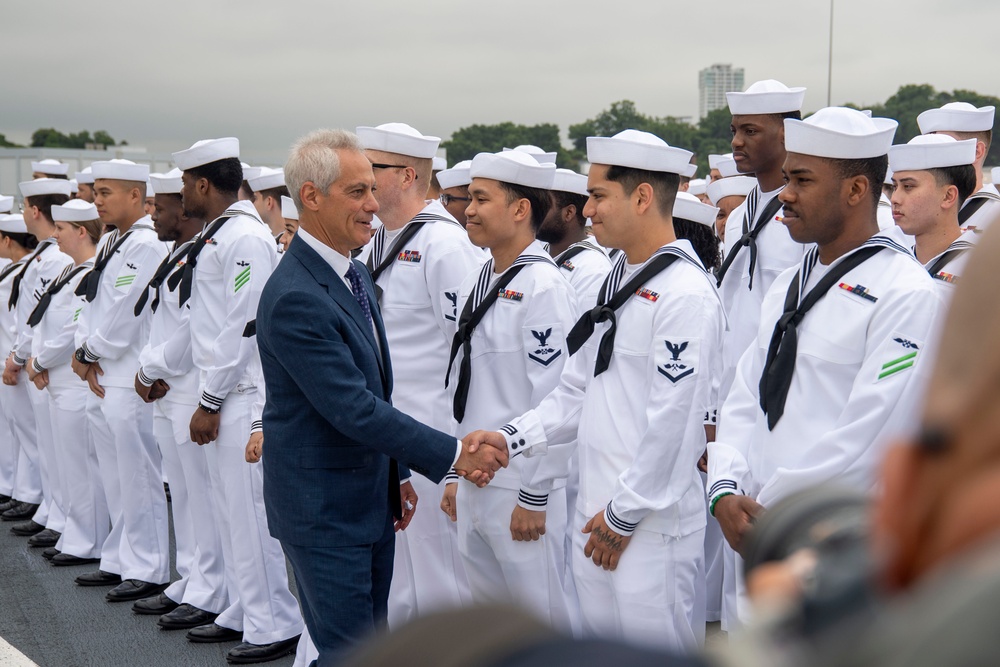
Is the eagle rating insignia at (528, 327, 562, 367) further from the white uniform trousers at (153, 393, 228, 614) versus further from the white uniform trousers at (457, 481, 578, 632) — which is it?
the white uniform trousers at (153, 393, 228, 614)

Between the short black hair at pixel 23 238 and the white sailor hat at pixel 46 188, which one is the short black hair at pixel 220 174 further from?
the short black hair at pixel 23 238

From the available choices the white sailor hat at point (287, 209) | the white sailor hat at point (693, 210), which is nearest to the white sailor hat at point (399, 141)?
the white sailor hat at point (693, 210)

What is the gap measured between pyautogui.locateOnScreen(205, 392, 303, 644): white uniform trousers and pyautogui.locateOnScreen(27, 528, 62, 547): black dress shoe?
2.72m

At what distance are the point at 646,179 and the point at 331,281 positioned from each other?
1.29 meters

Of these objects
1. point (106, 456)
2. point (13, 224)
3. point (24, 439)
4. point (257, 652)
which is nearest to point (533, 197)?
point (257, 652)

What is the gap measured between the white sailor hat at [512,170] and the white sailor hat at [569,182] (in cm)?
133

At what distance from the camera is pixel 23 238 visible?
30.4 ft

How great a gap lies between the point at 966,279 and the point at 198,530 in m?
5.70

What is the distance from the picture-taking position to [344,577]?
3486 mm

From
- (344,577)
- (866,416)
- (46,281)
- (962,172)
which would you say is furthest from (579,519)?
(46,281)

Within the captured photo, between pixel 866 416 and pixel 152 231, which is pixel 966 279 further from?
pixel 152 231

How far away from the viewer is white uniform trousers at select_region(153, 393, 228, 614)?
18.9ft

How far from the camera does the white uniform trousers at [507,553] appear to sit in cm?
441

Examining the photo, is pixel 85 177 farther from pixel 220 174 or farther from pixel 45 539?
pixel 220 174
